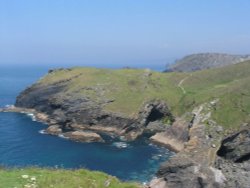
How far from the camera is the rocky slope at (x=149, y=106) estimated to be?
115 metres

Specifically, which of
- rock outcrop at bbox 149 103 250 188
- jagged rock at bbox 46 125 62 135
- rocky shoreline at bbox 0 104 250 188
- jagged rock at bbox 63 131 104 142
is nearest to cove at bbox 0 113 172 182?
jagged rock at bbox 63 131 104 142

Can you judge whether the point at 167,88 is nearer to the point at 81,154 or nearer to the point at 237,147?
the point at 81,154

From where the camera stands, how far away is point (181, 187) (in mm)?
62969

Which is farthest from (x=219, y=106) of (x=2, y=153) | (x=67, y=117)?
(x=2, y=153)

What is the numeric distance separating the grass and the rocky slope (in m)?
40.7

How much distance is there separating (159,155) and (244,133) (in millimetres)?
50405

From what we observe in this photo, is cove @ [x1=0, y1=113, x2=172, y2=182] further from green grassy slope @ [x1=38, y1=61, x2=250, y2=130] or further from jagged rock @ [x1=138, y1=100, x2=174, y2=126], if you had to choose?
green grassy slope @ [x1=38, y1=61, x2=250, y2=130]

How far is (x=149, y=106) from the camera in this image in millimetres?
150375

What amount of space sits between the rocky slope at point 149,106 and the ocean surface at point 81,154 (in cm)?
654

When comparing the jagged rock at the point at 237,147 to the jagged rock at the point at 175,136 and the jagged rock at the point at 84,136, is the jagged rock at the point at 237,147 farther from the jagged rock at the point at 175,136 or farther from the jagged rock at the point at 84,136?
the jagged rock at the point at 84,136

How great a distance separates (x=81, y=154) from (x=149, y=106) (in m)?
46.8

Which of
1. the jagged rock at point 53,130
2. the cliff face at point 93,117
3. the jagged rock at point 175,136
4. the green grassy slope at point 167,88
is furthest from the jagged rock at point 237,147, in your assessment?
the jagged rock at point 53,130

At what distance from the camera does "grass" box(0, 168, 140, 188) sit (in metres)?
26.6

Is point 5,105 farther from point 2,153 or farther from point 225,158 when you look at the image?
point 225,158
